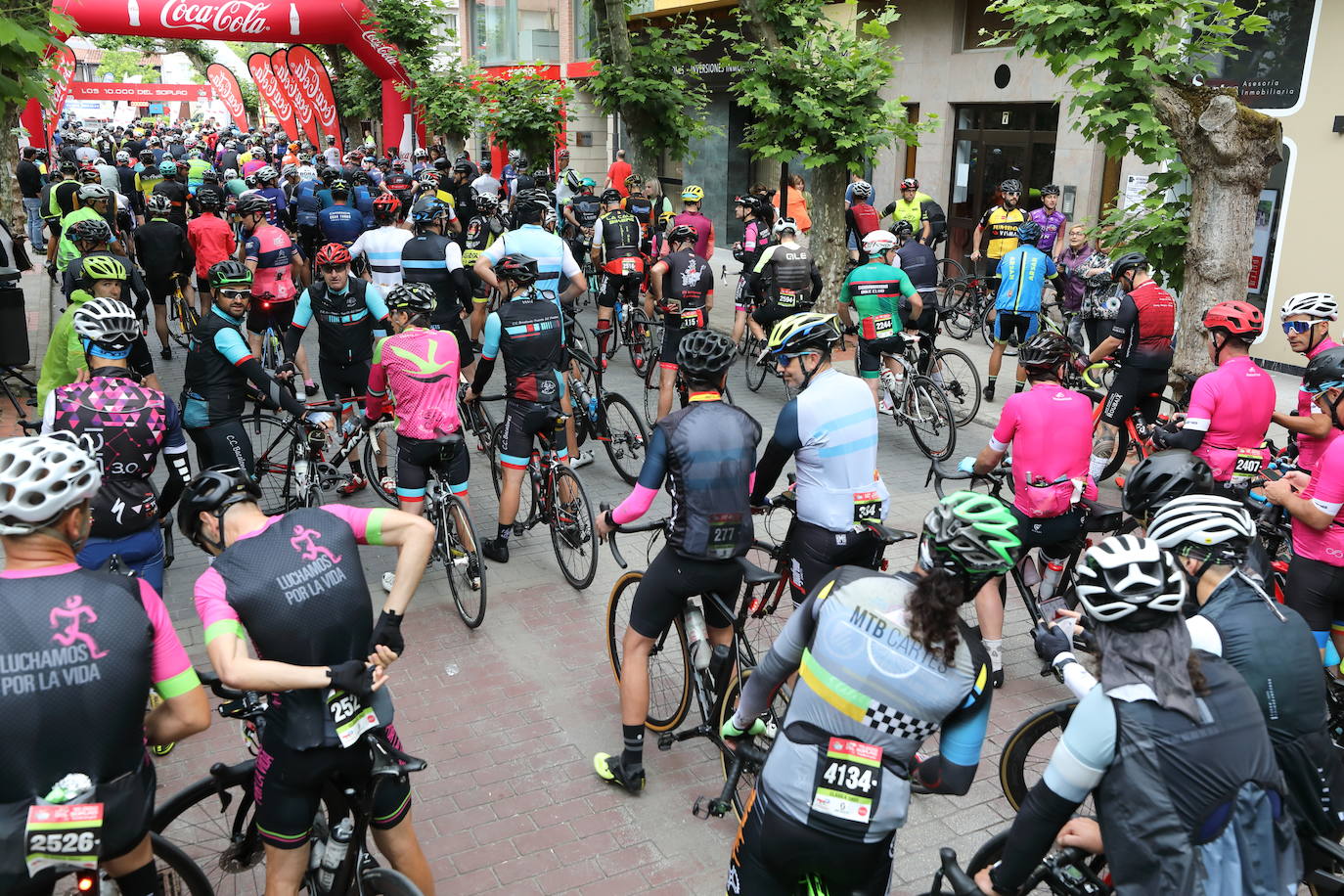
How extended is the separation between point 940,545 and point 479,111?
86.6 ft

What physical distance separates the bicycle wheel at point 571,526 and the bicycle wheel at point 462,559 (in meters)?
0.68

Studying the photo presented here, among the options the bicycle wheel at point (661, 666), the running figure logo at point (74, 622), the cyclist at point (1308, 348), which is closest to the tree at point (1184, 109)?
the cyclist at point (1308, 348)

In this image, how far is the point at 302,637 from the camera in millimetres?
3332

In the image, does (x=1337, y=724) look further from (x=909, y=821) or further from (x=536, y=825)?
(x=536, y=825)

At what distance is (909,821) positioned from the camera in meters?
4.81

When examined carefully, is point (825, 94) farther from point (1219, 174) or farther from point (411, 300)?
point (411, 300)

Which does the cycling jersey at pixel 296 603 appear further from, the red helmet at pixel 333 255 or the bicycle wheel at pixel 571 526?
the red helmet at pixel 333 255

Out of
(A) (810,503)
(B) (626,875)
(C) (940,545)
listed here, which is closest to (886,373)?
(A) (810,503)

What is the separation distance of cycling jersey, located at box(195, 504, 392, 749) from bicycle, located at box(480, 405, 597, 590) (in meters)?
→ 3.62

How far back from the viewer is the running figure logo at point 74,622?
→ 9.41 feet

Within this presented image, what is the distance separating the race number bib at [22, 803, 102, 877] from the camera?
288 cm

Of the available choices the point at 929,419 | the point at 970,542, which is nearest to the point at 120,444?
the point at 970,542

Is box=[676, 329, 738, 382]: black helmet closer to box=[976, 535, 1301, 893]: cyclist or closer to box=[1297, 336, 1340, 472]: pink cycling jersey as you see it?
box=[976, 535, 1301, 893]: cyclist

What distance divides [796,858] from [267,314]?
33.5 feet
